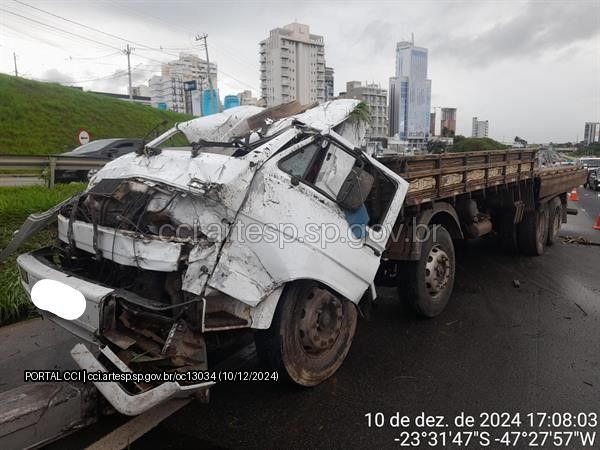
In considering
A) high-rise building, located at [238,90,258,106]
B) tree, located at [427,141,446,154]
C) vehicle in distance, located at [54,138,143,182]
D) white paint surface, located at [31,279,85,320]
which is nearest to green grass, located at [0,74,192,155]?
high-rise building, located at [238,90,258,106]

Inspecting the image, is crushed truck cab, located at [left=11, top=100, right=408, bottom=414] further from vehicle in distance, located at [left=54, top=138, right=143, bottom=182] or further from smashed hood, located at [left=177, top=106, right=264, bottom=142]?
vehicle in distance, located at [left=54, top=138, right=143, bottom=182]

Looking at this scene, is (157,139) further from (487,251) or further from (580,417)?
(487,251)

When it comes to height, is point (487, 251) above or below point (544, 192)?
below

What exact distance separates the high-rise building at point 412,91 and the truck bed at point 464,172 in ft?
143

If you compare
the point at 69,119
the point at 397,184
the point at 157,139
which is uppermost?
the point at 69,119

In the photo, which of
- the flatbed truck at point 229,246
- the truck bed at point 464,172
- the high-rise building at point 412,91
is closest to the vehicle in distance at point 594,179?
the truck bed at point 464,172

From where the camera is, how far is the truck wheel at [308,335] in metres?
3.05

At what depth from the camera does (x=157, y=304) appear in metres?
2.58

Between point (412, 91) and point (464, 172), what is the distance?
59.2 meters

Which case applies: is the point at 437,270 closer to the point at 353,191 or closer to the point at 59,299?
the point at 353,191

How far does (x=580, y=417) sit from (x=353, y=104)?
121 inches

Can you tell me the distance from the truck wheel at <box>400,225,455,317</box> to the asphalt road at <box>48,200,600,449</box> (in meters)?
0.23

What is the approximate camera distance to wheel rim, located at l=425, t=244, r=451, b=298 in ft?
15.1

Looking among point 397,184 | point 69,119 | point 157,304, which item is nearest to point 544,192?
point 397,184
